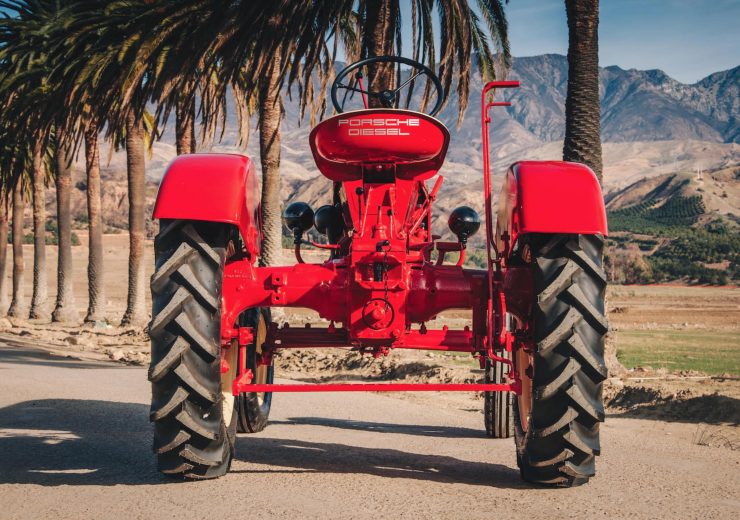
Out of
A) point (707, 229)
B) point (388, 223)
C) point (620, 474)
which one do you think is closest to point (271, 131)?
point (388, 223)

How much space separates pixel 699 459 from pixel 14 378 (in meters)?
8.16

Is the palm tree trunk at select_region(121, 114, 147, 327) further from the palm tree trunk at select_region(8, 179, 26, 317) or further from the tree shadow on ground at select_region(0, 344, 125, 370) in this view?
the palm tree trunk at select_region(8, 179, 26, 317)

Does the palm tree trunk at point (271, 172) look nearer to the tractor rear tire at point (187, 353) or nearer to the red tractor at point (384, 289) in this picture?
the red tractor at point (384, 289)

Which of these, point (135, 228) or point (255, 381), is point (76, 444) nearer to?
point (255, 381)

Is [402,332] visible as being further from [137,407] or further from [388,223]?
[137,407]

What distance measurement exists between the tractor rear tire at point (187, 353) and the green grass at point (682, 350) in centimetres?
1132

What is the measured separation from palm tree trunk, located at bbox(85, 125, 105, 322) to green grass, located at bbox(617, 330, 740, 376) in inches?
569

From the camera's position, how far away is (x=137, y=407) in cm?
831

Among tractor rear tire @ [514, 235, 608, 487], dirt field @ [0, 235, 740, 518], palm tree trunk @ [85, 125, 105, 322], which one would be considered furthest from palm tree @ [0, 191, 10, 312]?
tractor rear tire @ [514, 235, 608, 487]

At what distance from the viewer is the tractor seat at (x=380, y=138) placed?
5473 mm

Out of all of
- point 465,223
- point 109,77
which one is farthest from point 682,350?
point 465,223

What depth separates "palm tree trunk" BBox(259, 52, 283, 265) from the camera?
16484mm

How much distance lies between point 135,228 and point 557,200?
19.3 m

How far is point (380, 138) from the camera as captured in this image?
5.52 m
